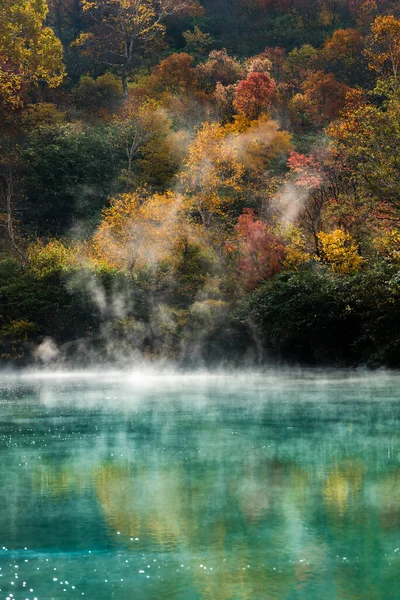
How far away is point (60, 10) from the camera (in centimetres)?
5900

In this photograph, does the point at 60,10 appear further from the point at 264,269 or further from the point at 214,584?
the point at 214,584

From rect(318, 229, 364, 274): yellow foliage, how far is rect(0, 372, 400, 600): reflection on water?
1294 centimetres

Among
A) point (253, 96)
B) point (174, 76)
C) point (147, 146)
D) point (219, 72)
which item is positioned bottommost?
point (147, 146)

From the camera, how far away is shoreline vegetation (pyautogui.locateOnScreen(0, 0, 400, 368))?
75.6 ft

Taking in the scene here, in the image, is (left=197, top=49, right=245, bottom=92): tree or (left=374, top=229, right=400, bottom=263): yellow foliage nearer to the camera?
(left=374, top=229, right=400, bottom=263): yellow foliage

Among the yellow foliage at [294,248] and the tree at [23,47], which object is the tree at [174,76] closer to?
the tree at [23,47]

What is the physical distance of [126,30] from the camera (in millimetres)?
49656

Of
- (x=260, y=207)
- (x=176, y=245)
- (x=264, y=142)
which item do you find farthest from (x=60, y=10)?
(x=176, y=245)

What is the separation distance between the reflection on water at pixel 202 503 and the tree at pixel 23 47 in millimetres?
25370

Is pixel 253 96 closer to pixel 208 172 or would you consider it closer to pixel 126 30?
pixel 126 30

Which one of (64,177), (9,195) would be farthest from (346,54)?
(9,195)

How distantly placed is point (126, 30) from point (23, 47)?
38.2 feet

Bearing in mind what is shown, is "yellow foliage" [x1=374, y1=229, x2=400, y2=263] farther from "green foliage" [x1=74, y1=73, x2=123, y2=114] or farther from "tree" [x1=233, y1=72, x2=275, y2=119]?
"green foliage" [x1=74, y1=73, x2=123, y2=114]

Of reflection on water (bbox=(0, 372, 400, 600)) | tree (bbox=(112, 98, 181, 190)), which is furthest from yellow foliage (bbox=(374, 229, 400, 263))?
tree (bbox=(112, 98, 181, 190))
